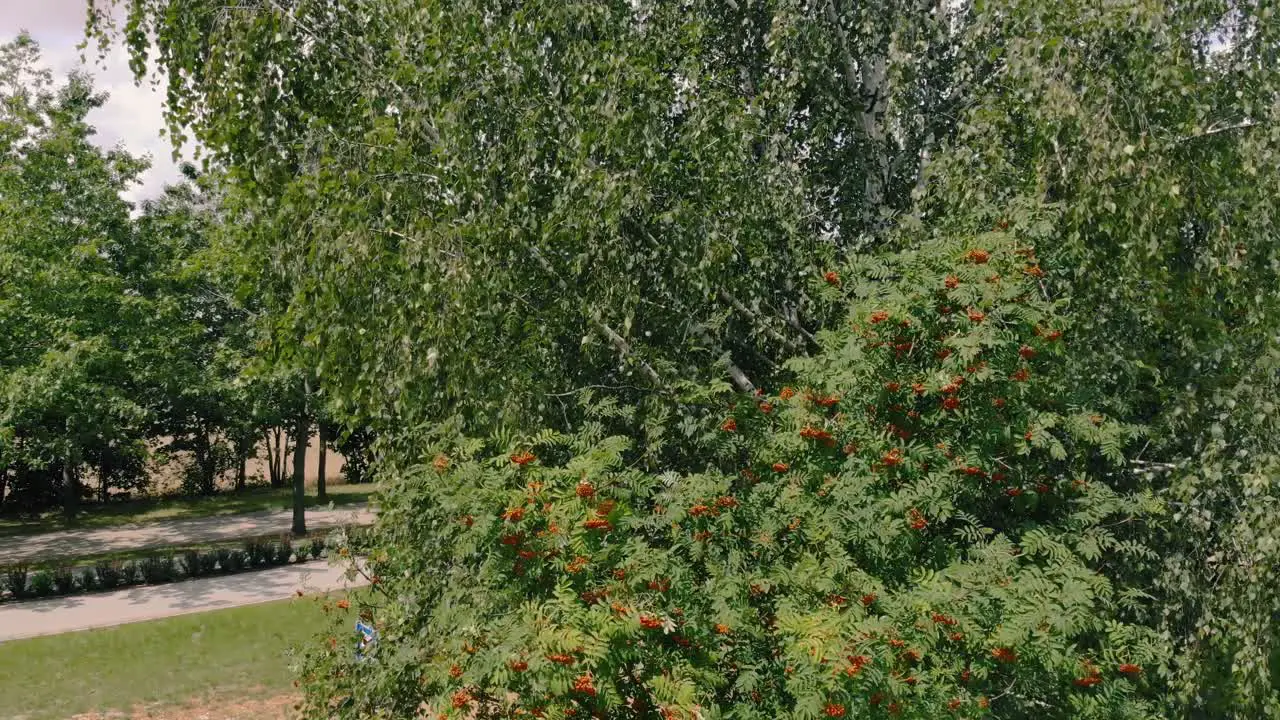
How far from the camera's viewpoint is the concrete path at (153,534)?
21875 millimetres

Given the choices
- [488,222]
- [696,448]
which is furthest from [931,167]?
[488,222]

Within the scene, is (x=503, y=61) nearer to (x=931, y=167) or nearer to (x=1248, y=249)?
(x=931, y=167)

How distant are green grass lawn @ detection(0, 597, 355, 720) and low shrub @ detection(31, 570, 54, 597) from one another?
3586mm

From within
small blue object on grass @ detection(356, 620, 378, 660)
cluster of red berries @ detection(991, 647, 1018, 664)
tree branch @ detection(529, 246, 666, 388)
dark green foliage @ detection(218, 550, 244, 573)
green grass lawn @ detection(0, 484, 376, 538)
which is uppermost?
tree branch @ detection(529, 246, 666, 388)

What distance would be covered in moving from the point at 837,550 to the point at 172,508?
93.7 feet

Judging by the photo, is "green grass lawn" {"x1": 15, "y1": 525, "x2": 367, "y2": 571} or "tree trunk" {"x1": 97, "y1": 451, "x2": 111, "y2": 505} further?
"tree trunk" {"x1": 97, "y1": 451, "x2": 111, "y2": 505}

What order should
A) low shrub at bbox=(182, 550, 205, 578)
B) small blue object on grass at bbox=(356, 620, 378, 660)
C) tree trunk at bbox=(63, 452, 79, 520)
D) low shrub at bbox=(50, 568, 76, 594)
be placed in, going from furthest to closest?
tree trunk at bbox=(63, 452, 79, 520) < low shrub at bbox=(182, 550, 205, 578) < low shrub at bbox=(50, 568, 76, 594) < small blue object on grass at bbox=(356, 620, 378, 660)

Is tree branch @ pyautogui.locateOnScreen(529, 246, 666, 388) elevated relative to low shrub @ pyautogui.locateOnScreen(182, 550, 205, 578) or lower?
elevated

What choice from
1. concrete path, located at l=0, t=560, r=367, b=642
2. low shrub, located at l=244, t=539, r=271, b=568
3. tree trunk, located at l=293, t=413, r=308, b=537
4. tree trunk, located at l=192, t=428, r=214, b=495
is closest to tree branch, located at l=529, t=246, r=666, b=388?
concrete path, located at l=0, t=560, r=367, b=642

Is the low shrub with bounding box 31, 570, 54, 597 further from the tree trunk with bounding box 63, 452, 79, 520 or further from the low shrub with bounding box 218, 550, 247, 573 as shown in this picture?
the tree trunk with bounding box 63, 452, 79, 520

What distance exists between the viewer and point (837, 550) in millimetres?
5113

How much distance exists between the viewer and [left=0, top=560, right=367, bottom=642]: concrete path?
14672 mm

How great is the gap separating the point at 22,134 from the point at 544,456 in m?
15.8

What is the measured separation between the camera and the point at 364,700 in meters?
6.00
